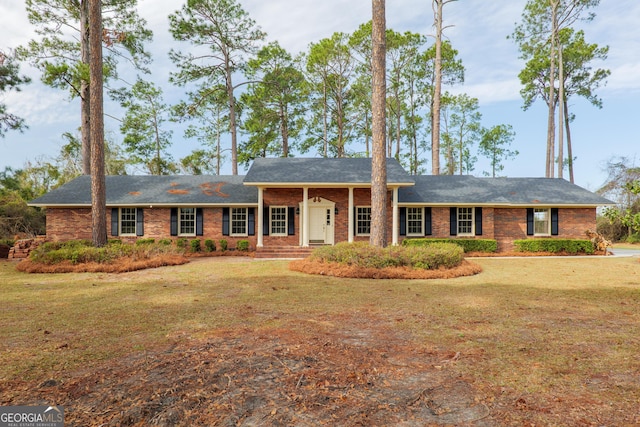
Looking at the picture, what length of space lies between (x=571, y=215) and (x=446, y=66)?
14637 mm

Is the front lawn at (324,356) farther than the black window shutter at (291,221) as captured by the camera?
No

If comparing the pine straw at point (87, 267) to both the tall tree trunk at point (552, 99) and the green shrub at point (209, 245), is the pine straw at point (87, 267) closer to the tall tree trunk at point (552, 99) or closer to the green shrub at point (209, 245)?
the green shrub at point (209, 245)

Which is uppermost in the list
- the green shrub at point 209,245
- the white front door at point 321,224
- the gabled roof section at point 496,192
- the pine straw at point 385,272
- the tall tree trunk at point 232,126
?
the tall tree trunk at point 232,126

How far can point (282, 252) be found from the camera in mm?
15711

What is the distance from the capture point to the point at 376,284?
8.84 metres

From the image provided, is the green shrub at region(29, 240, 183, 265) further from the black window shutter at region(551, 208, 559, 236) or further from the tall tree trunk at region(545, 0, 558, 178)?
the tall tree trunk at region(545, 0, 558, 178)

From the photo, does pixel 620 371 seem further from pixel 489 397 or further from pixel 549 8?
pixel 549 8

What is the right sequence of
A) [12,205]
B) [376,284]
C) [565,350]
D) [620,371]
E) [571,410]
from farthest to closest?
[12,205], [376,284], [565,350], [620,371], [571,410]

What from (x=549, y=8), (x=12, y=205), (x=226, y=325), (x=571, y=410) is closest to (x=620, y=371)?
(x=571, y=410)

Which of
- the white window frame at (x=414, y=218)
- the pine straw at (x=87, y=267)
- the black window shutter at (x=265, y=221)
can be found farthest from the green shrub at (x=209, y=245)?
the white window frame at (x=414, y=218)

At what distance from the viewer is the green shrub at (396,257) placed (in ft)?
34.0

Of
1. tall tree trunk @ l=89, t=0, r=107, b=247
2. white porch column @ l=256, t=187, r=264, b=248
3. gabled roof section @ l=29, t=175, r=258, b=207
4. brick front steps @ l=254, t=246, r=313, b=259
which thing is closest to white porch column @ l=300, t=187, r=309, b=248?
brick front steps @ l=254, t=246, r=313, b=259

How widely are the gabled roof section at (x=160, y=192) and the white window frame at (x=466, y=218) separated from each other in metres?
10.6

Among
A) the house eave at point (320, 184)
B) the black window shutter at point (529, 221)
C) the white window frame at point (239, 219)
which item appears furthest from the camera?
the black window shutter at point (529, 221)
